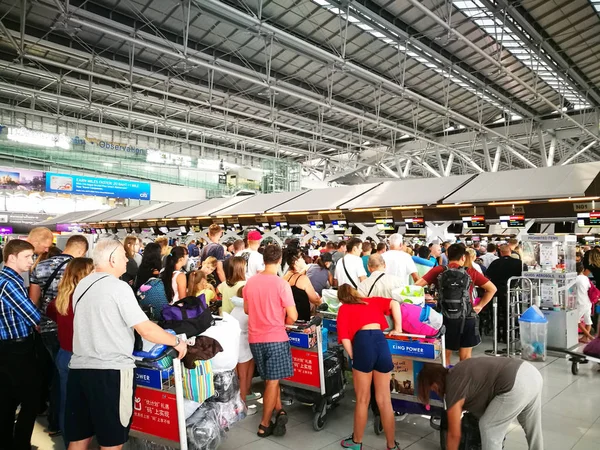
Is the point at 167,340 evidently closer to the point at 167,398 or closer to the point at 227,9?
the point at 167,398

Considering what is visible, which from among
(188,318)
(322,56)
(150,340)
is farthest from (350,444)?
(322,56)

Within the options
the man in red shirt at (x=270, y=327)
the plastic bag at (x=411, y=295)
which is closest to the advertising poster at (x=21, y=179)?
the man in red shirt at (x=270, y=327)

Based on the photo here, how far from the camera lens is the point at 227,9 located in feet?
38.5

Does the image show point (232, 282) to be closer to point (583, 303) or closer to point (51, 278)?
point (51, 278)

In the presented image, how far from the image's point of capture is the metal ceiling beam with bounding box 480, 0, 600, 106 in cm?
1255

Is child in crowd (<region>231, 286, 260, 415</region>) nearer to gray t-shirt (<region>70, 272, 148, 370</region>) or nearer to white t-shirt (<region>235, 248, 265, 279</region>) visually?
gray t-shirt (<region>70, 272, 148, 370</region>)

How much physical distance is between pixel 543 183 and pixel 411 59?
9996mm

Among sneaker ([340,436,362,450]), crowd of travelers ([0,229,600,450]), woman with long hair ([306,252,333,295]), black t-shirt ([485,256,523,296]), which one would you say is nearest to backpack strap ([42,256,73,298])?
crowd of travelers ([0,229,600,450])

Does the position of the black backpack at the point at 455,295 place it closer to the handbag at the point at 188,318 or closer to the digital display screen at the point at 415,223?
the handbag at the point at 188,318

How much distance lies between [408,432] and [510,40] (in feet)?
49.8

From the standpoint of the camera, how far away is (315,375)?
4.38 metres

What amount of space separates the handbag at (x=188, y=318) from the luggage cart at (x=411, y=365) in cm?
183

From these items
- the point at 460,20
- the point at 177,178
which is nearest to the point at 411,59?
the point at 460,20

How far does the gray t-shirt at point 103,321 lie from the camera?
2.61m
